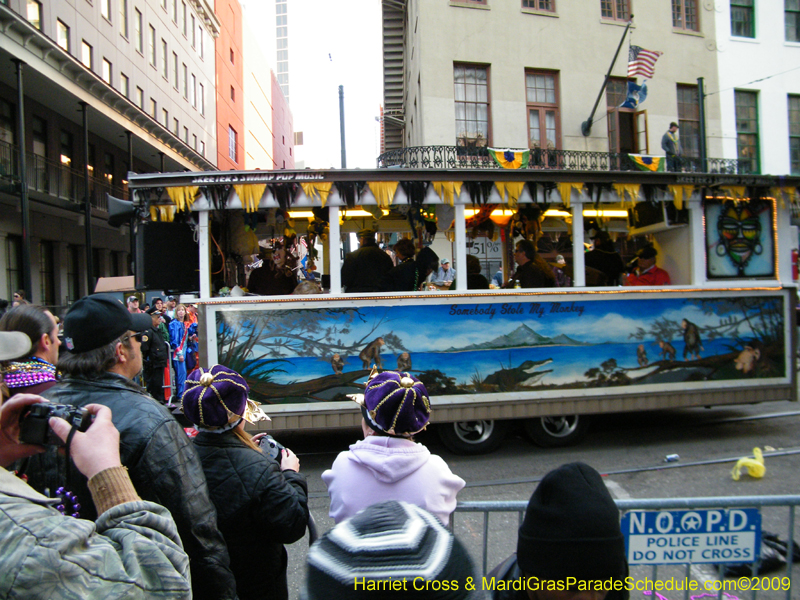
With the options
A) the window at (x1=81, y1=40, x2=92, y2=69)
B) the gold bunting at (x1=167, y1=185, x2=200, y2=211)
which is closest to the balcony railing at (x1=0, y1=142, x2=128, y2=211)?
the window at (x1=81, y1=40, x2=92, y2=69)

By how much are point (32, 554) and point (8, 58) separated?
65.9 ft

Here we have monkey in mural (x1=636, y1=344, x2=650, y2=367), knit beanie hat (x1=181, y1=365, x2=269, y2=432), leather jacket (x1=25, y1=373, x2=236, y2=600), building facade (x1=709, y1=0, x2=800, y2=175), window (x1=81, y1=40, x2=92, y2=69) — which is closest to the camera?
leather jacket (x1=25, y1=373, x2=236, y2=600)

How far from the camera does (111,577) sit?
115 centimetres

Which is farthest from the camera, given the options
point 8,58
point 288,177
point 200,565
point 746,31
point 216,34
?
point 216,34

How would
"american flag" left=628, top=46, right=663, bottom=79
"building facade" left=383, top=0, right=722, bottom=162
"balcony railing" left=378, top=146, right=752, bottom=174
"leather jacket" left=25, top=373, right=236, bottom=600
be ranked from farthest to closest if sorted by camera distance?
"building facade" left=383, top=0, right=722, bottom=162 → "balcony railing" left=378, top=146, right=752, bottom=174 → "american flag" left=628, top=46, right=663, bottom=79 → "leather jacket" left=25, top=373, right=236, bottom=600

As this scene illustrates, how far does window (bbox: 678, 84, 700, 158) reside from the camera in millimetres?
18672

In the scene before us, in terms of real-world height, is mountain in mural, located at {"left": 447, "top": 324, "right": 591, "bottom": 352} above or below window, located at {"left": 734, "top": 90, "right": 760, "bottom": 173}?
below

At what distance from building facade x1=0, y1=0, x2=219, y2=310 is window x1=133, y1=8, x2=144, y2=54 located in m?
0.09

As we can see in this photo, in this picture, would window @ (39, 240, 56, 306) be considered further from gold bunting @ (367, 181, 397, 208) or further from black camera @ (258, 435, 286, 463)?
black camera @ (258, 435, 286, 463)

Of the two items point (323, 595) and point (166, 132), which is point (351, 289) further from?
point (166, 132)

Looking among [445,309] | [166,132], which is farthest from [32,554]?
[166,132]

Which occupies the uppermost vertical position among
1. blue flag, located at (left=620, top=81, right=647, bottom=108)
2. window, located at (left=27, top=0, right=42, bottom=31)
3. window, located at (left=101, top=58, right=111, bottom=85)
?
window, located at (left=101, top=58, right=111, bottom=85)

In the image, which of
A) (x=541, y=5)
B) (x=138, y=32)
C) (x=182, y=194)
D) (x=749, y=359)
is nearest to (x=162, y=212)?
(x=182, y=194)

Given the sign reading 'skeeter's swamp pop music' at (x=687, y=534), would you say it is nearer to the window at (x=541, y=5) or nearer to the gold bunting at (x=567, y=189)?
the gold bunting at (x=567, y=189)
